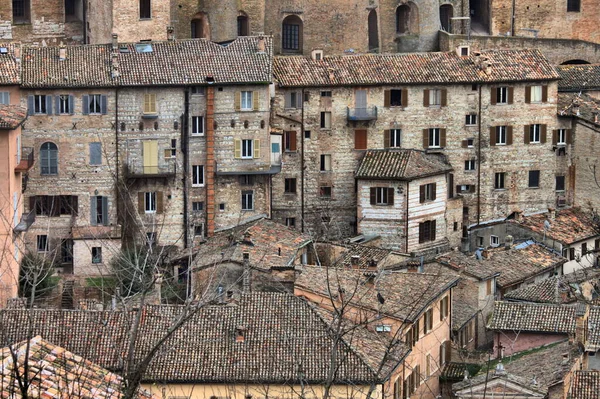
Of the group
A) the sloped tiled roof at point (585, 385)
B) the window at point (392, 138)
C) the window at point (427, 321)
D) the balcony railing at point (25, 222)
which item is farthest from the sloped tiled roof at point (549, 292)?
the balcony railing at point (25, 222)

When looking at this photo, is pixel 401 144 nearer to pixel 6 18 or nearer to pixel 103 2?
pixel 103 2

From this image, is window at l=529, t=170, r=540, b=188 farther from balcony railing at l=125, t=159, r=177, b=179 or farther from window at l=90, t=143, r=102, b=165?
window at l=90, t=143, r=102, b=165

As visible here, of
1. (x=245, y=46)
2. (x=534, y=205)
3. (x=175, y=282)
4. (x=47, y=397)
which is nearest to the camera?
(x=47, y=397)

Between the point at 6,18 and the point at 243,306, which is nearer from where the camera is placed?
the point at 243,306

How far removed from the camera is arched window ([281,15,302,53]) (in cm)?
8612

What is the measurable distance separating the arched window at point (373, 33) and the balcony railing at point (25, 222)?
2461 cm

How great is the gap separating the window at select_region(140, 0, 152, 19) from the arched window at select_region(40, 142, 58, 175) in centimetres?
1062

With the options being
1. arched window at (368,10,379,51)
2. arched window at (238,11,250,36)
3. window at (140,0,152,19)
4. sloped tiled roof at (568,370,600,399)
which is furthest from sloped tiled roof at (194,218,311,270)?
arched window at (368,10,379,51)

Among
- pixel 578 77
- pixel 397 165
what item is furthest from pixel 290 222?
pixel 578 77

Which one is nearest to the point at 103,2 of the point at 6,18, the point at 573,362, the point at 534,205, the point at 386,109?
the point at 6,18

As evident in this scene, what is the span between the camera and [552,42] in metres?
89.2

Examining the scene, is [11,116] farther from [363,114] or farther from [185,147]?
[363,114]

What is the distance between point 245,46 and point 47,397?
4271 cm

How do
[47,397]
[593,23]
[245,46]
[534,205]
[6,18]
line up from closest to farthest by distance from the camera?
[47,397] < [245,46] < [534,205] < [6,18] < [593,23]
